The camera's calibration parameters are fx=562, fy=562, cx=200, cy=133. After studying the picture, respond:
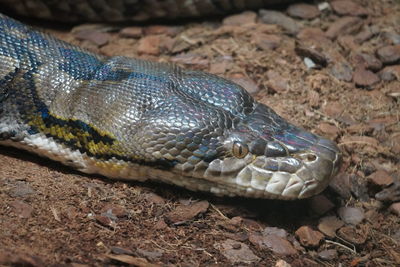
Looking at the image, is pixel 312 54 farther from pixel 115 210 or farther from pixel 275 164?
pixel 115 210

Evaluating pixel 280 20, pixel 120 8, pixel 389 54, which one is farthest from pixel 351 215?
pixel 120 8

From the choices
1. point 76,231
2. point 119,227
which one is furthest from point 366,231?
point 76,231

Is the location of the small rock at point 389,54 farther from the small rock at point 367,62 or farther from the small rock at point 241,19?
the small rock at point 241,19

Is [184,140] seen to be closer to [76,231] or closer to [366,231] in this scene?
[76,231]

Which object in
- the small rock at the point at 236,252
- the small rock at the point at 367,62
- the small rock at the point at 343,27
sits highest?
the small rock at the point at 343,27

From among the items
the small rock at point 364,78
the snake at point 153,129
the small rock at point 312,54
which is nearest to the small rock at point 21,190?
the snake at point 153,129

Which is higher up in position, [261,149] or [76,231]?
[261,149]
